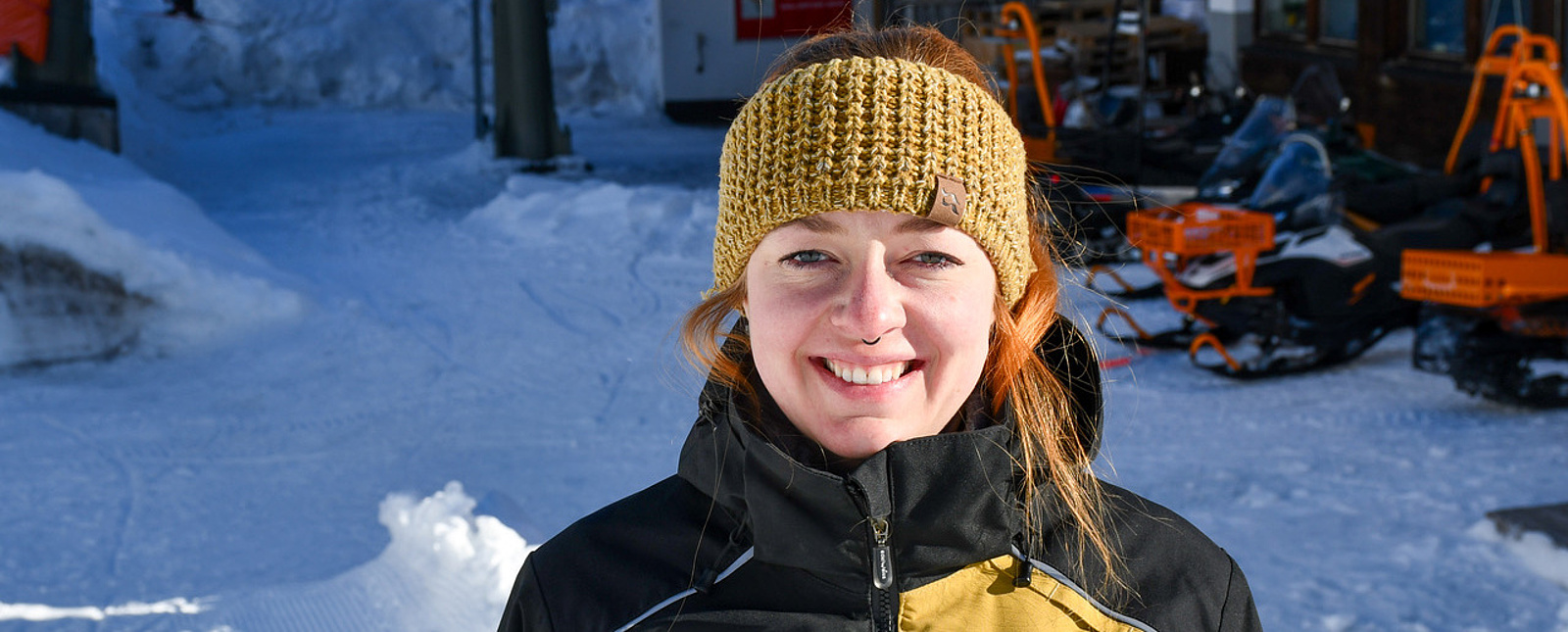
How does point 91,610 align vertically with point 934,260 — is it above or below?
below

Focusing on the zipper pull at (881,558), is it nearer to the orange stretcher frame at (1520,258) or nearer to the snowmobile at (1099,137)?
the orange stretcher frame at (1520,258)

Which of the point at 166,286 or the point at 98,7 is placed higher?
the point at 98,7

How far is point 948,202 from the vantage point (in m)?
1.45

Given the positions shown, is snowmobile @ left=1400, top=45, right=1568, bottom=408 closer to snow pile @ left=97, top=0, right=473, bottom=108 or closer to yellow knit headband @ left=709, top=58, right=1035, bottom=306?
yellow knit headband @ left=709, top=58, right=1035, bottom=306

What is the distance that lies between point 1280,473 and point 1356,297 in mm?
1567

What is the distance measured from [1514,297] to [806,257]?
472cm

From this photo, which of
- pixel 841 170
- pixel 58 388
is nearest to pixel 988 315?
pixel 841 170

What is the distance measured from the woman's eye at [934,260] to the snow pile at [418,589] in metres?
2.23

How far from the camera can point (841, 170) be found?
1422mm

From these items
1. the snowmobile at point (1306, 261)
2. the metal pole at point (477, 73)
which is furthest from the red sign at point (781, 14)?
the snowmobile at point (1306, 261)

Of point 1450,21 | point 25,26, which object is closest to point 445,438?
point 25,26

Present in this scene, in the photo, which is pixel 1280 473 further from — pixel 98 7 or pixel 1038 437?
pixel 98 7

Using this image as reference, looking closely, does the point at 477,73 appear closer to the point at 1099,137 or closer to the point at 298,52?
the point at 1099,137

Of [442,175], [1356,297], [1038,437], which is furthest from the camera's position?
[442,175]
